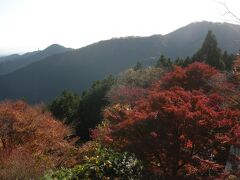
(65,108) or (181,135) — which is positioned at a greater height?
(181,135)

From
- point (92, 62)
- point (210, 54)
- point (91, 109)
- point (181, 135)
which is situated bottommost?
point (92, 62)

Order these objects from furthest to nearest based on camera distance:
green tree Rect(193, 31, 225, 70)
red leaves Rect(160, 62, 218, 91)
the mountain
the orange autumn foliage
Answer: the mountain
green tree Rect(193, 31, 225, 70)
red leaves Rect(160, 62, 218, 91)
the orange autumn foliage

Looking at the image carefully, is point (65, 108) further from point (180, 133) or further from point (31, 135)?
point (180, 133)

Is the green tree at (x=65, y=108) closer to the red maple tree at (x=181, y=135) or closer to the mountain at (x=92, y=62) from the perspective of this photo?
the red maple tree at (x=181, y=135)

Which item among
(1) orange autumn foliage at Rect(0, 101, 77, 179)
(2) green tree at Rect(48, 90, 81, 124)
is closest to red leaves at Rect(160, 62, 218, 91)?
(1) orange autumn foliage at Rect(0, 101, 77, 179)

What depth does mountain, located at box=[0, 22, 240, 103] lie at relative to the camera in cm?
14912

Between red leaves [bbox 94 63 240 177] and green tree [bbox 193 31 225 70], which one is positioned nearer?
red leaves [bbox 94 63 240 177]

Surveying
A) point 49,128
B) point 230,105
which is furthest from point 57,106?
point 230,105

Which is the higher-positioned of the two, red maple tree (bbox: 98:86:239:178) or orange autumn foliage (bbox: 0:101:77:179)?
red maple tree (bbox: 98:86:239:178)

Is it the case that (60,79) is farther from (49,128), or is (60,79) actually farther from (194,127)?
(194,127)

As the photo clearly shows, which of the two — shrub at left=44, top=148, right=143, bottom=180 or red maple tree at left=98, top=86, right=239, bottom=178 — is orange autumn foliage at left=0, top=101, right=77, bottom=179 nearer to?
shrub at left=44, top=148, right=143, bottom=180

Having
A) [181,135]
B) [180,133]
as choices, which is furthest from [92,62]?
[181,135]

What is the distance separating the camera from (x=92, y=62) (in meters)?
152

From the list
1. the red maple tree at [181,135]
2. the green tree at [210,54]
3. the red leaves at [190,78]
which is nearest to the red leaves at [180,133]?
the red maple tree at [181,135]
